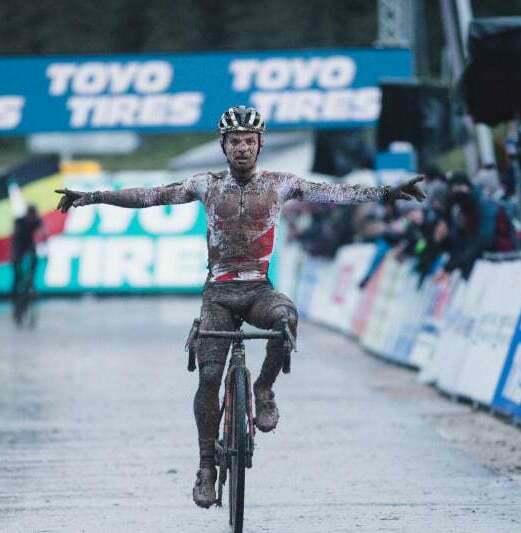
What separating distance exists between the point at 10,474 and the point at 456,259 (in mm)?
6192

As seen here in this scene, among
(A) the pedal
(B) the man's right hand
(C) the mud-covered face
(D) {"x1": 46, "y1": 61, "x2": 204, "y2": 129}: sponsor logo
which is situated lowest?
(A) the pedal

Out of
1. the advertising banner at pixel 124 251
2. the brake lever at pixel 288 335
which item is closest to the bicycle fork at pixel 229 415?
the brake lever at pixel 288 335

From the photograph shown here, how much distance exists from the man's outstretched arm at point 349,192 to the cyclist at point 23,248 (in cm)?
1784

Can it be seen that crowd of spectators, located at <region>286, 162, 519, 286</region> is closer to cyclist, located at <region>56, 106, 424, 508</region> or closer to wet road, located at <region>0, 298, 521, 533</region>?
wet road, located at <region>0, 298, 521, 533</region>

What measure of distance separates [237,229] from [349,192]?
595mm

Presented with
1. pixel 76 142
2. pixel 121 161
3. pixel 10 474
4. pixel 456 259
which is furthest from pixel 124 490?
pixel 121 161

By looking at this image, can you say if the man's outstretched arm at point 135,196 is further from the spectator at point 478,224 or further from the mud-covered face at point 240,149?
the spectator at point 478,224

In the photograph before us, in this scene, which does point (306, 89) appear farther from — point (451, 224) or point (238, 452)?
point (238, 452)

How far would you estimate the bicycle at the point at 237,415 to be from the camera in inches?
286

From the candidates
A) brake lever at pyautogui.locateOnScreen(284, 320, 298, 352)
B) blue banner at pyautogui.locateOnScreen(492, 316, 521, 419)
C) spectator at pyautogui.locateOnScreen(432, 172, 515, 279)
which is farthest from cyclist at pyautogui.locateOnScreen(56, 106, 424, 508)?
spectator at pyautogui.locateOnScreen(432, 172, 515, 279)

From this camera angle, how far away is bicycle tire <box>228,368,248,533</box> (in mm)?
7191

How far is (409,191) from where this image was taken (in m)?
7.66

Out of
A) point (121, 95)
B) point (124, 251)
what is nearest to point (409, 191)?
point (121, 95)

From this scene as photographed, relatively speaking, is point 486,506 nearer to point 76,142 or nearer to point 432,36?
point 76,142
